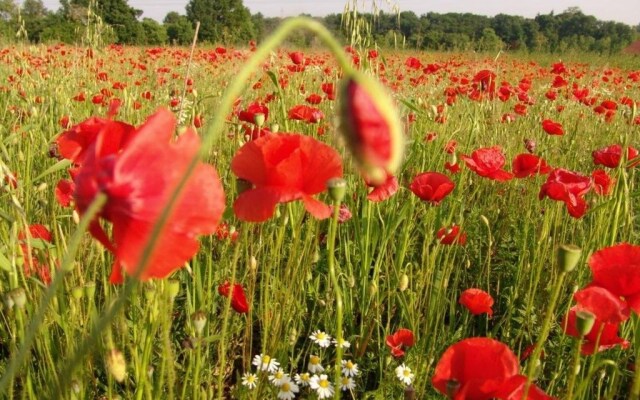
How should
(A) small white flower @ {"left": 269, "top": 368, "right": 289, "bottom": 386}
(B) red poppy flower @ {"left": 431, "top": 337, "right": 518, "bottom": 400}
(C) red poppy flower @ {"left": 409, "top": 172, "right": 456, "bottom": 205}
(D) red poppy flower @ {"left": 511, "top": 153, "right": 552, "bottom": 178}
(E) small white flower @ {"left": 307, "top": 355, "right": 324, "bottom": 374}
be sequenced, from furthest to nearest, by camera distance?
(D) red poppy flower @ {"left": 511, "top": 153, "right": 552, "bottom": 178}, (C) red poppy flower @ {"left": 409, "top": 172, "right": 456, "bottom": 205}, (E) small white flower @ {"left": 307, "top": 355, "right": 324, "bottom": 374}, (A) small white flower @ {"left": 269, "top": 368, "right": 289, "bottom": 386}, (B) red poppy flower @ {"left": 431, "top": 337, "right": 518, "bottom": 400}

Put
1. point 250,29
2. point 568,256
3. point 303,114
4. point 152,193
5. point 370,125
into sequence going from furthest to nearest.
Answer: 1. point 250,29
2. point 303,114
3. point 568,256
4. point 152,193
5. point 370,125

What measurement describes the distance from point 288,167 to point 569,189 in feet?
3.49

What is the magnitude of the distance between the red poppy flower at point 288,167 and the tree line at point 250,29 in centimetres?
173

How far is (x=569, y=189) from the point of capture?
168 centimetres

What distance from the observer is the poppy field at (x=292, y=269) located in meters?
0.56

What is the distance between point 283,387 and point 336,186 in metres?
0.78

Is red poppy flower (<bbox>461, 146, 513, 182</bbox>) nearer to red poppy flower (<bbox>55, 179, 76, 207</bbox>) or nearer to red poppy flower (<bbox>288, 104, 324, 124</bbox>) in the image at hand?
red poppy flower (<bbox>288, 104, 324, 124</bbox>)

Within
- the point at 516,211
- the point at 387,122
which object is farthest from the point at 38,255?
the point at 516,211

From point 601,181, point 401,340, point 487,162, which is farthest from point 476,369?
point 601,181

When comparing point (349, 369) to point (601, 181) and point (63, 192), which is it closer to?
point (63, 192)

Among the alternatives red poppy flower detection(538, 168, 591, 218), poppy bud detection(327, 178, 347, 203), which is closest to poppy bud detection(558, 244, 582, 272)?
poppy bud detection(327, 178, 347, 203)

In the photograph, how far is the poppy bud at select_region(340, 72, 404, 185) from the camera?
0.40 m

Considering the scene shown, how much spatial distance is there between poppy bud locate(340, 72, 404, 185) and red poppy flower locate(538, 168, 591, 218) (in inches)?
55.6

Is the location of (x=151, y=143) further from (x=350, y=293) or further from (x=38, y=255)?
(x=350, y=293)
